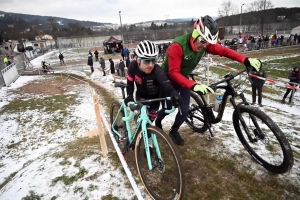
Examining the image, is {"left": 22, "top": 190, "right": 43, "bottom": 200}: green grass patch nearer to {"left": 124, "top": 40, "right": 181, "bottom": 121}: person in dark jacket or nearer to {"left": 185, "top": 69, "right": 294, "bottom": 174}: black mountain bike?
{"left": 124, "top": 40, "right": 181, "bottom": 121}: person in dark jacket

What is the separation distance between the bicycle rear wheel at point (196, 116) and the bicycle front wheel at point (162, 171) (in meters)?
1.69

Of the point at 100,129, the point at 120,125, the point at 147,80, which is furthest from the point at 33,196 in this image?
the point at 147,80

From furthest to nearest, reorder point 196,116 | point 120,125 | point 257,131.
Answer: point 196,116
point 120,125
point 257,131

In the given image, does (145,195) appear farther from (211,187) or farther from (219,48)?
(219,48)

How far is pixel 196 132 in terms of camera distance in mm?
4816

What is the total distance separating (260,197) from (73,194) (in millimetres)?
2970

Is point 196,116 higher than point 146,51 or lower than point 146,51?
lower

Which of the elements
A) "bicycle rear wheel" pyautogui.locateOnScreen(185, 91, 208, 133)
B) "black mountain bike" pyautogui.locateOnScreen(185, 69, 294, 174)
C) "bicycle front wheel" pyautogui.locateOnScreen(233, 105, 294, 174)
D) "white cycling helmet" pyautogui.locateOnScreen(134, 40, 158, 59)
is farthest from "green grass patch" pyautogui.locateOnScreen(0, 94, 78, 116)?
"bicycle front wheel" pyautogui.locateOnScreen(233, 105, 294, 174)

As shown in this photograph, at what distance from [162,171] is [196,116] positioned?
6.87ft

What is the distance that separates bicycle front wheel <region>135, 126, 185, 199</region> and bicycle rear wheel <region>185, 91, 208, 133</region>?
5.55 feet

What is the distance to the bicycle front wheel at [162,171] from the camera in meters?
2.46

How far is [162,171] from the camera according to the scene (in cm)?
291

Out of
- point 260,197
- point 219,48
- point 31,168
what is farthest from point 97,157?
point 219,48

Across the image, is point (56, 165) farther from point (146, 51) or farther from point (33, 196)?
point (146, 51)
